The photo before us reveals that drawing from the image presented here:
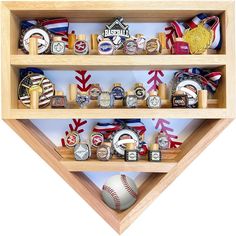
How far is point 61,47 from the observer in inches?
42.0

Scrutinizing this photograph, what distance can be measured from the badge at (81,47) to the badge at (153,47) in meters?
0.17

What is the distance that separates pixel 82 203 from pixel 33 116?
287 mm

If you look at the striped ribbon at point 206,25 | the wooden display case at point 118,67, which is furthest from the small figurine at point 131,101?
the striped ribbon at point 206,25

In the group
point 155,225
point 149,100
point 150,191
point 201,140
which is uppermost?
point 149,100

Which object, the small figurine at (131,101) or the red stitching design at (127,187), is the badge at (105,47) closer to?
the small figurine at (131,101)

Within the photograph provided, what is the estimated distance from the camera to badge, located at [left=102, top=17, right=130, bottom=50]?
43.3 inches

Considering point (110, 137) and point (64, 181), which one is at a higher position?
point (110, 137)

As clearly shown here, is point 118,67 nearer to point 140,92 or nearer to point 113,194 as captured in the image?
point 140,92

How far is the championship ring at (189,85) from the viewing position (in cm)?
109

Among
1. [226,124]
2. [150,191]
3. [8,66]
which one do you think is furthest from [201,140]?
[8,66]

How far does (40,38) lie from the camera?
1099 mm

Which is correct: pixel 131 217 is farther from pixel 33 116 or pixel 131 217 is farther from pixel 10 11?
pixel 10 11

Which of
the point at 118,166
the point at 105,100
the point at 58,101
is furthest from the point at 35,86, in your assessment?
the point at 118,166

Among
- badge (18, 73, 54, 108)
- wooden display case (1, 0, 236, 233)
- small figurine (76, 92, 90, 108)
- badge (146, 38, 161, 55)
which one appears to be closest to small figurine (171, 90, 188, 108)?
wooden display case (1, 0, 236, 233)
